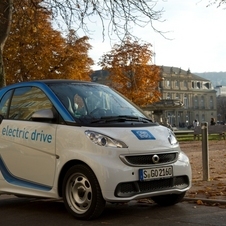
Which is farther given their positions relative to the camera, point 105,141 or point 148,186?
point 148,186

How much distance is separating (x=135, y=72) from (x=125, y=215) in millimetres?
46142

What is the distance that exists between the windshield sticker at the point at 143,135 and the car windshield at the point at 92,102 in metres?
0.42

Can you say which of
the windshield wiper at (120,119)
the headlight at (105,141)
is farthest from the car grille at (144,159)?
the windshield wiper at (120,119)

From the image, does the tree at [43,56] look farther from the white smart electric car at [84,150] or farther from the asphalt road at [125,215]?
the asphalt road at [125,215]

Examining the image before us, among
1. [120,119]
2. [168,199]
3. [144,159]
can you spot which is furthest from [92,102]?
[168,199]

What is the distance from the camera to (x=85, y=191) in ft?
21.4

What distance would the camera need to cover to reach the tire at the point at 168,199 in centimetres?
741

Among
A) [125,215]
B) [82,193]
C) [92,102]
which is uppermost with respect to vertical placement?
[92,102]

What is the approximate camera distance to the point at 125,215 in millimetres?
6812

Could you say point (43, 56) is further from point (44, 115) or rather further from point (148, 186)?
point (148, 186)

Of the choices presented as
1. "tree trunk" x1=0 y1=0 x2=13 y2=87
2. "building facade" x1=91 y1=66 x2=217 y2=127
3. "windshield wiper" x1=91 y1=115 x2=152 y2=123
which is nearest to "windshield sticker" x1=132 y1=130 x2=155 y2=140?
"windshield wiper" x1=91 y1=115 x2=152 y2=123

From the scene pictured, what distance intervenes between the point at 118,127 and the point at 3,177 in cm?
217

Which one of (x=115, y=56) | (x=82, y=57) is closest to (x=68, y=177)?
(x=82, y=57)

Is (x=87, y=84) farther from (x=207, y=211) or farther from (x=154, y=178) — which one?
(x=207, y=211)
